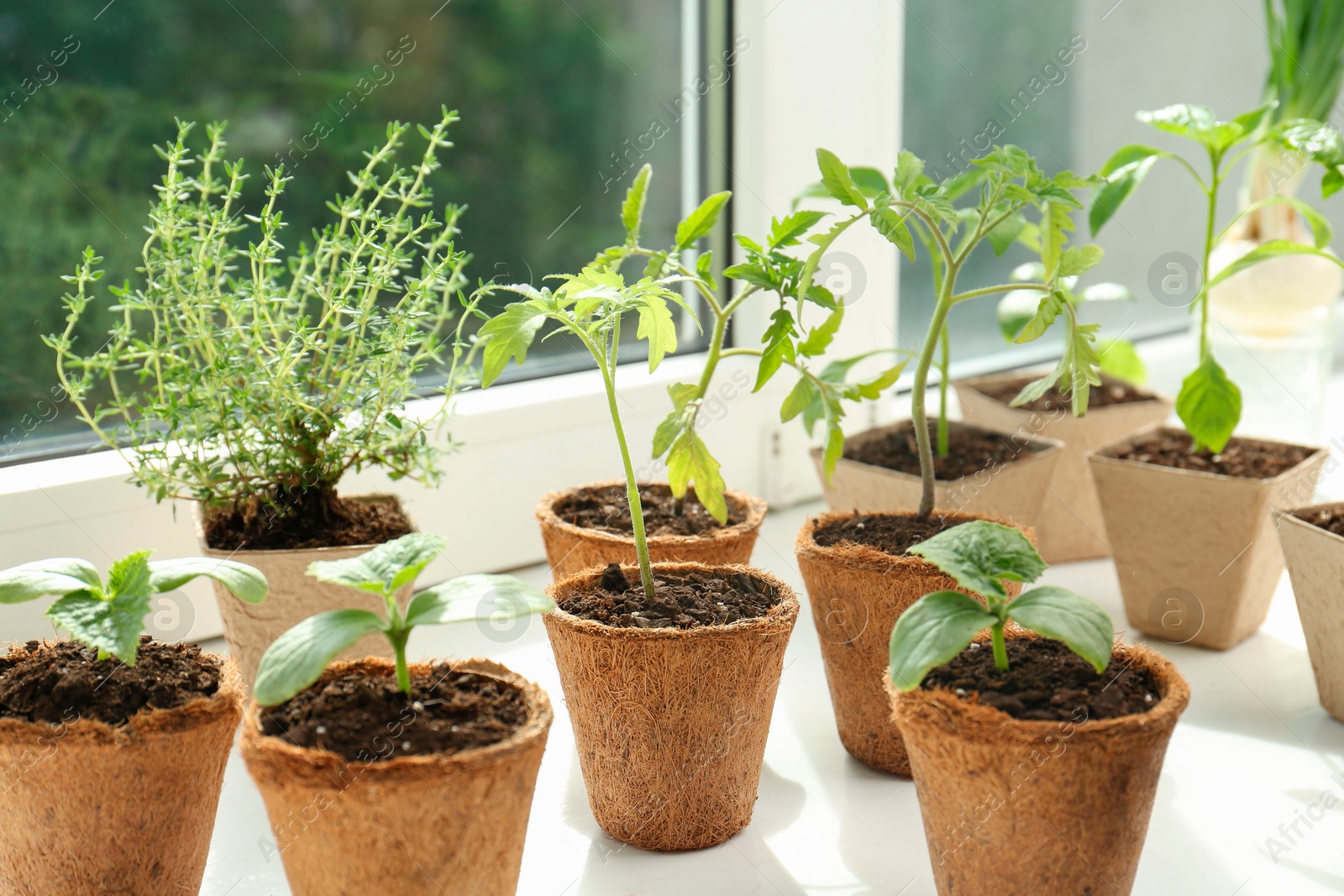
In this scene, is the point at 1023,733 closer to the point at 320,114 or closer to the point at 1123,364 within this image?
the point at 1123,364

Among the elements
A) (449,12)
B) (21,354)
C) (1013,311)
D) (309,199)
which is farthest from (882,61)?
(21,354)

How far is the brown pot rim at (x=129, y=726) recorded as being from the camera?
89 cm

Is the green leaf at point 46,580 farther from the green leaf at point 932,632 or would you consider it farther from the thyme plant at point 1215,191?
the thyme plant at point 1215,191

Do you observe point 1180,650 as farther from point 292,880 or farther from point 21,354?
point 21,354

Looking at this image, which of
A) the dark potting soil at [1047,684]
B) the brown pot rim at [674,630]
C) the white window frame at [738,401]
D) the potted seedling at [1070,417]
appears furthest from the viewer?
the potted seedling at [1070,417]

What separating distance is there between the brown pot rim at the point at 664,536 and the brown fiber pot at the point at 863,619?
0.09 metres

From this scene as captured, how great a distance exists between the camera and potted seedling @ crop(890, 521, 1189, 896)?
2.85 ft

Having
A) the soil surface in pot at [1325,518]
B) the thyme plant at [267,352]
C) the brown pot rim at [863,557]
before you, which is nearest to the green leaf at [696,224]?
the thyme plant at [267,352]

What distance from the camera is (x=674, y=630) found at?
1.04m

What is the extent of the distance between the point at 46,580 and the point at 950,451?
1.15m

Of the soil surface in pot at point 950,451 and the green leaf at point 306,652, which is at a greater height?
the green leaf at point 306,652

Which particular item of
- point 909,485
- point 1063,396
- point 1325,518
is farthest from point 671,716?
point 1063,396

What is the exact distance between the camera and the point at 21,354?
4.99ft

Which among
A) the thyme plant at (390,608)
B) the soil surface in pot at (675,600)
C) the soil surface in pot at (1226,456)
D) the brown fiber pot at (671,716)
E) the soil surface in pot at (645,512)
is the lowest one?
the brown fiber pot at (671,716)
